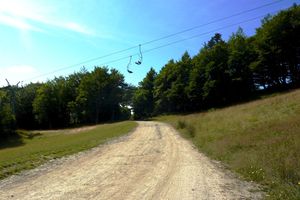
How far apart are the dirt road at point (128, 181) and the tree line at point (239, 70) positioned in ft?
165

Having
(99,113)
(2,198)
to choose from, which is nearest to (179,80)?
(99,113)

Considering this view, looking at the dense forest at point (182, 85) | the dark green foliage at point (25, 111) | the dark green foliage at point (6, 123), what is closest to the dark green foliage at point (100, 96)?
the dense forest at point (182, 85)

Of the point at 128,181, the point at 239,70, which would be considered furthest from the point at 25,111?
the point at 128,181

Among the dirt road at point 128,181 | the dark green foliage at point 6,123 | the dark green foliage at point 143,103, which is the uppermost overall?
the dark green foliage at point 143,103

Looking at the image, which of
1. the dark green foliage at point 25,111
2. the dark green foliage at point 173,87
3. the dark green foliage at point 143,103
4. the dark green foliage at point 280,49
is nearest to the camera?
the dark green foliage at point 280,49

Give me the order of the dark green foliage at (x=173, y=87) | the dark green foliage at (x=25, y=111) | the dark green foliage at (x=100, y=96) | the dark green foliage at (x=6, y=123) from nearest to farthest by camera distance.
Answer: the dark green foliage at (x=6, y=123)
the dark green foliage at (x=173, y=87)
the dark green foliage at (x=100, y=96)
the dark green foliage at (x=25, y=111)

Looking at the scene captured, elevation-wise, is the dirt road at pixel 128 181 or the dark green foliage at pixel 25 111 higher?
the dark green foliage at pixel 25 111

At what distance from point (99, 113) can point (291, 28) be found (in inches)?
1911

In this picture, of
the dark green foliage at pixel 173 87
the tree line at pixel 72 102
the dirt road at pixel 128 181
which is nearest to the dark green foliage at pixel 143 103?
the dark green foliage at pixel 173 87

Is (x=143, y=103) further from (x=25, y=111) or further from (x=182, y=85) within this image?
(x=25, y=111)

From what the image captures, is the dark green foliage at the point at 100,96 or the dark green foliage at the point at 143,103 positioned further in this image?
the dark green foliage at the point at 143,103

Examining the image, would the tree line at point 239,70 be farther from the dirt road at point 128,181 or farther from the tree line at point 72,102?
the dirt road at point 128,181

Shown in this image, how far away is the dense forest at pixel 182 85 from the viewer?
65625mm

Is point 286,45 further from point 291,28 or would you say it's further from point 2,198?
point 2,198
